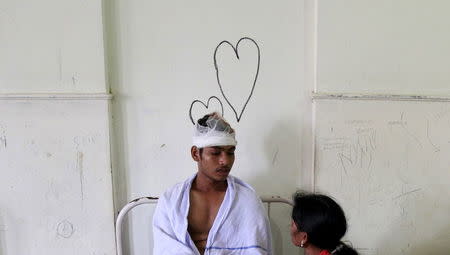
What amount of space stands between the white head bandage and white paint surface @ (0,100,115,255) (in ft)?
1.52

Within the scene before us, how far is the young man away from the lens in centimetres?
139

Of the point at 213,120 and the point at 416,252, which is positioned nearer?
the point at 213,120

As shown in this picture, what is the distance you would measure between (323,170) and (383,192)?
0.30 metres

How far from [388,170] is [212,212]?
830 millimetres

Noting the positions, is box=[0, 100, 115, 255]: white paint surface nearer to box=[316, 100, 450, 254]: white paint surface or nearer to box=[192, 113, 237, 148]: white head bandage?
box=[192, 113, 237, 148]: white head bandage

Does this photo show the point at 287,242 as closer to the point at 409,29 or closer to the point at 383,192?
the point at 383,192

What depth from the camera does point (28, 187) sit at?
1.64m

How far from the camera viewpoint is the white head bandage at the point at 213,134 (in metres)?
1.38

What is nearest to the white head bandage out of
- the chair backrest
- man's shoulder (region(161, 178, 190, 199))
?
man's shoulder (region(161, 178, 190, 199))

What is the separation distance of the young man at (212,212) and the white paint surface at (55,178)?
373 mm

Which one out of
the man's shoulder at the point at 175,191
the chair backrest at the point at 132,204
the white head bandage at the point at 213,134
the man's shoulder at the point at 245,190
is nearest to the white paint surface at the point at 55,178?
the chair backrest at the point at 132,204

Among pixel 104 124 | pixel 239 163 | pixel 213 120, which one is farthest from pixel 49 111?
pixel 239 163

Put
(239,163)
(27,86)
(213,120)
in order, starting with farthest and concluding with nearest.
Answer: (239,163)
(27,86)
(213,120)

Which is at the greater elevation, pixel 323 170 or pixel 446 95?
pixel 446 95
